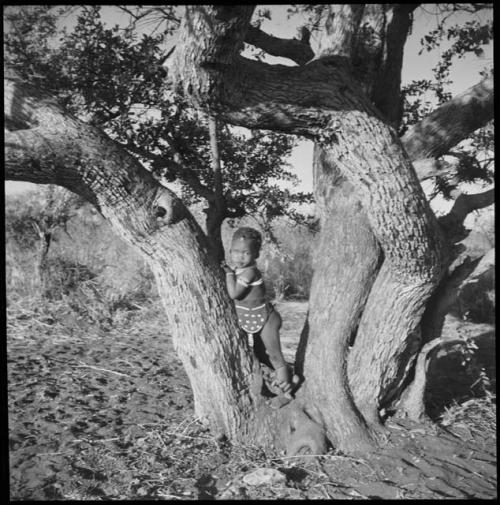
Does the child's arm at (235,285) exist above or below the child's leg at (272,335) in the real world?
above

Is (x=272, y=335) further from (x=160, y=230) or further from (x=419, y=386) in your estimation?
(x=419, y=386)

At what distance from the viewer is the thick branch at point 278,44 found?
186 inches

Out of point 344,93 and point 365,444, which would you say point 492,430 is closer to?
point 365,444

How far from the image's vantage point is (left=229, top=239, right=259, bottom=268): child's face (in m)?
3.44

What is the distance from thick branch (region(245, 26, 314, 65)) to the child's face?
2375 millimetres

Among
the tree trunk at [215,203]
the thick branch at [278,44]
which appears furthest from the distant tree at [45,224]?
the thick branch at [278,44]

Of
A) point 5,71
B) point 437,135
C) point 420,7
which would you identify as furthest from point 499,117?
point 5,71

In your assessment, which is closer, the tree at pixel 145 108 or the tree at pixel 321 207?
the tree at pixel 321 207

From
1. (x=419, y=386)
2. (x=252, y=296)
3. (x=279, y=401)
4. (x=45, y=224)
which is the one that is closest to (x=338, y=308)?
(x=252, y=296)

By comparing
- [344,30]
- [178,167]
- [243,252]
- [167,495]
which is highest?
[344,30]

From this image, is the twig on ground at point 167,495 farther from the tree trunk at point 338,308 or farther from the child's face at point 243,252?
the child's face at point 243,252

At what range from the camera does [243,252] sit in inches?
136

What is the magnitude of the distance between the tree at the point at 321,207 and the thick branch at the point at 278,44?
830 mm

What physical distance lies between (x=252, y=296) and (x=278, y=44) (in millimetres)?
2719
